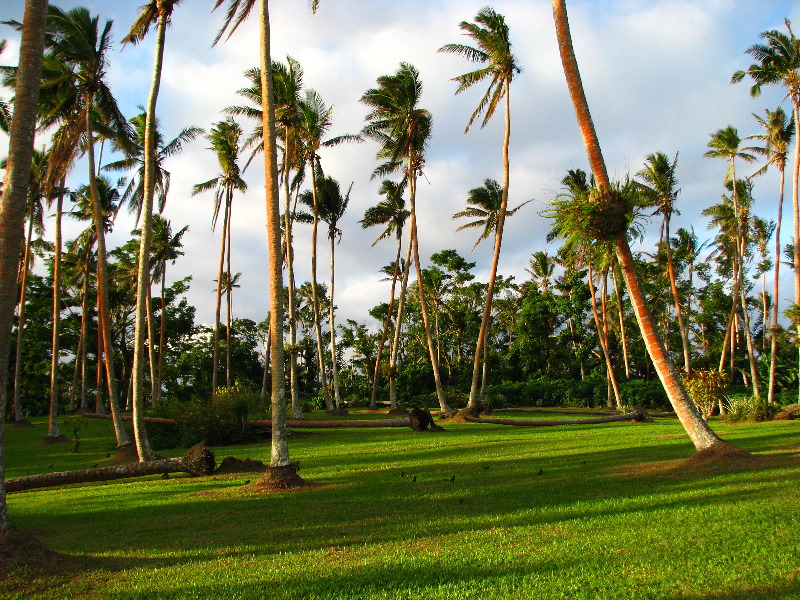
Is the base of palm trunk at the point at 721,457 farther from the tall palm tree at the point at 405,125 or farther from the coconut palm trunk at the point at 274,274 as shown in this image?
the tall palm tree at the point at 405,125

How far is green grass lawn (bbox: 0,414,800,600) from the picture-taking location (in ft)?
18.3

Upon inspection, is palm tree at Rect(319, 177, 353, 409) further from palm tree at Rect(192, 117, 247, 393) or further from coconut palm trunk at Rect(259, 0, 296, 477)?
coconut palm trunk at Rect(259, 0, 296, 477)

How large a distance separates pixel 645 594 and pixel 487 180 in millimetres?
32051

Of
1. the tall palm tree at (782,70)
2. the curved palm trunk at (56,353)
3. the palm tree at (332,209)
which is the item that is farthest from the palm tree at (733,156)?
the curved palm trunk at (56,353)

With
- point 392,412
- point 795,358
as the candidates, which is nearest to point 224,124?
point 392,412

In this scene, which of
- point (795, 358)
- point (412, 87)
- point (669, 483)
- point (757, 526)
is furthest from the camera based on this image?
point (795, 358)

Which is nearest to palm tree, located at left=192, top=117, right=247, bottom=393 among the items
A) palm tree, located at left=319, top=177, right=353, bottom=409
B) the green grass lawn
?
palm tree, located at left=319, top=177, right=353, bottom=409

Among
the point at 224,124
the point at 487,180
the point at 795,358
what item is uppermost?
the point at 224,124

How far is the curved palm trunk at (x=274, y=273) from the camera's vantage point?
11867 mm

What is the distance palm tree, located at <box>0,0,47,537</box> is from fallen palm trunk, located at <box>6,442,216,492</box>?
5461mm

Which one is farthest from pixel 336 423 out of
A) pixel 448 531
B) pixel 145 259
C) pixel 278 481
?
pixel 448 531

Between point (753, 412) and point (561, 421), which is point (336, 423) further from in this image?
point (753, 412)

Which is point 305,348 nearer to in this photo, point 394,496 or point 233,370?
point 233,370

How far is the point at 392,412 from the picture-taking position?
34.0 meters
